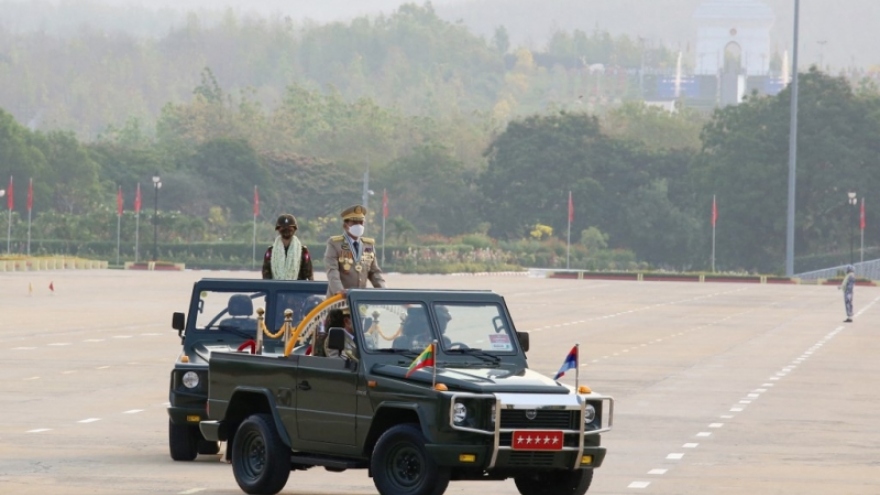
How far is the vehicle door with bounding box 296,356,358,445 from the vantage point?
14250 millimetres

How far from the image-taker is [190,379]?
56.5 feet

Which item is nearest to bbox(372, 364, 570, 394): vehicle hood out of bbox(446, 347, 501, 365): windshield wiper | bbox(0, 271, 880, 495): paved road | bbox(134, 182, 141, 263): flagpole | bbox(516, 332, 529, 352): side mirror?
bbox(446, 347, 501, 365): windshield wiper

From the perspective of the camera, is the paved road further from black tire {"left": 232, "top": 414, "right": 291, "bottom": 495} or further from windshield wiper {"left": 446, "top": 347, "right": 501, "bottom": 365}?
windshield wiper {"left": 446, "top": 347, "right": 501, "bottom": 365}

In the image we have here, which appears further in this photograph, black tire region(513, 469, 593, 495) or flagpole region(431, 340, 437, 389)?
black tire region(513, 469, 593, 495)

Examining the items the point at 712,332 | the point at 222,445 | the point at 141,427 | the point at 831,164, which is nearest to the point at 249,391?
the point at 222,445

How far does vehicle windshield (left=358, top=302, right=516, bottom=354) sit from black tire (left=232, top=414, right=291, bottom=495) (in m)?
1.09

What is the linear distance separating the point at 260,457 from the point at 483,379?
210cm

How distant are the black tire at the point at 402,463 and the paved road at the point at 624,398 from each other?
1.56 m

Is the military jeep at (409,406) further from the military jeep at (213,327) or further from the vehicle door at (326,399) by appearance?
the military jeep at (213,327)

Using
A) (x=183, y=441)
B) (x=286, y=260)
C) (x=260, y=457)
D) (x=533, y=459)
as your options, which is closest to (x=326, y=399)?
(x=260, y=457)

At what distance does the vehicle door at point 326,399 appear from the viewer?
14250 millimetres

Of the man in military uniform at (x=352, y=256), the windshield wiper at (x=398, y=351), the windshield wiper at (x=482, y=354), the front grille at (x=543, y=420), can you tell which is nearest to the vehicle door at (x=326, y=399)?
the windshield wiper at (x=398, y=351)

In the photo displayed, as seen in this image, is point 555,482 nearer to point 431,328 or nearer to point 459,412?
point 459,412

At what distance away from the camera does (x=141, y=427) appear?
2070 cm
